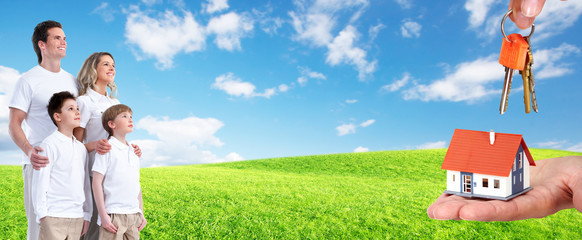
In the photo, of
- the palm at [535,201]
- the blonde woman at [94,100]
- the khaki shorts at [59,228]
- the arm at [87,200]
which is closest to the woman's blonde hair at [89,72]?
the blonde woman at [94,100]

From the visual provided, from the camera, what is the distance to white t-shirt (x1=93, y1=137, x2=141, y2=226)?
4.49 meters

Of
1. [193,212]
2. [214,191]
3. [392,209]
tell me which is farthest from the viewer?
[214,191]

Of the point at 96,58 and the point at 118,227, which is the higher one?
the point at 96,58

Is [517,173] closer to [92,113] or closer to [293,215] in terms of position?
[92,113]

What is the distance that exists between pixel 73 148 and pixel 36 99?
2.78ft

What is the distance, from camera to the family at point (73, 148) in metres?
4.26

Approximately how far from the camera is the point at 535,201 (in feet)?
13.5

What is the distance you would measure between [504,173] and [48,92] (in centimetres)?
501

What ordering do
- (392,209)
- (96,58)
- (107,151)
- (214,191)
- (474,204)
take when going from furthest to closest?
(214,191) < (392,209) < (96,58) < (107,151) < (474,204)

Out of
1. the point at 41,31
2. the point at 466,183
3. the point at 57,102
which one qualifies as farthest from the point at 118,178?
the point at 466,183

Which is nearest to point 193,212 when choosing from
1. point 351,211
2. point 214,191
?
point 214,191

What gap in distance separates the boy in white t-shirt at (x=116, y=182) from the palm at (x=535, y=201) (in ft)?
10.6

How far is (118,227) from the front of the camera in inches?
177

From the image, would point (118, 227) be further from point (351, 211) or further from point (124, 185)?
point (351, 211)
